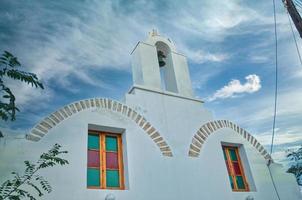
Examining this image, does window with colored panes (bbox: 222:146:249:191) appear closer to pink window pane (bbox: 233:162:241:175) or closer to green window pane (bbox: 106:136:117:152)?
pink window pane (bbox: 233:162:241:175)

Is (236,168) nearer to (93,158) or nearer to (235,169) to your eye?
(235,169)

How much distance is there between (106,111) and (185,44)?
3888 millimetres

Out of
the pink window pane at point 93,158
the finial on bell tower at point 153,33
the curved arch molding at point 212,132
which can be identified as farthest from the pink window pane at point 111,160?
the finial on bell tower at point 153,33

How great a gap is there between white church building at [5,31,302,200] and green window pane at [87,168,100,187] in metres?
0.02


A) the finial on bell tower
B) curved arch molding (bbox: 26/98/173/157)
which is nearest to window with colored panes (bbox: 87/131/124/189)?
curved arch molding (bbox: 26/98/173/157)

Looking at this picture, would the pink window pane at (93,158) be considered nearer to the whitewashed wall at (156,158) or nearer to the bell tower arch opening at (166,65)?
the whitewashed wall at (156,158)

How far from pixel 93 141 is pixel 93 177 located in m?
0.67

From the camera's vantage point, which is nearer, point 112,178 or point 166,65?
point 112,178

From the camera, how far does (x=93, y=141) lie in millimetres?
4785

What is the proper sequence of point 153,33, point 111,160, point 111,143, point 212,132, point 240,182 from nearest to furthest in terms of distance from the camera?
point 111,160 < point 111,143 < point 240,182 < point 212,132 < point 153,33

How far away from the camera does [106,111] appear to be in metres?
4.99

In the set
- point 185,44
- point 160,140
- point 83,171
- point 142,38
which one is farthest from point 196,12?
point 83,171

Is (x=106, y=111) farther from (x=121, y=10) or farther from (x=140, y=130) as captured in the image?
(x=121, y=10)

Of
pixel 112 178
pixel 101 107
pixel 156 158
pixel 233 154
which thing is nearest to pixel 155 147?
pixel 156 158
